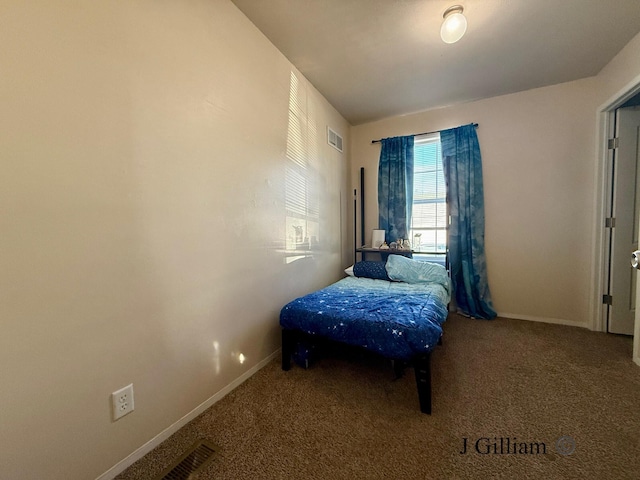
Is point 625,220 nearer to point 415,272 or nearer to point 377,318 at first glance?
point 415,272

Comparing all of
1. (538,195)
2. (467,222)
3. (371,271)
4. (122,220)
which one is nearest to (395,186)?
(467,222)

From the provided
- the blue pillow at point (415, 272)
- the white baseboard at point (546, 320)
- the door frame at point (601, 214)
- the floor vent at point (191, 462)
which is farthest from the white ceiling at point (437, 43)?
the floor vent at point (191, 462)

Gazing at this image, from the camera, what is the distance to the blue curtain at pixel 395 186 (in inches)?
132

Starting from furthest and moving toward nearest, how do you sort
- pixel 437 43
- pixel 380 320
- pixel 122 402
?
1. pixel 437 43
2. pixel 380 320
3. pixel 122 402

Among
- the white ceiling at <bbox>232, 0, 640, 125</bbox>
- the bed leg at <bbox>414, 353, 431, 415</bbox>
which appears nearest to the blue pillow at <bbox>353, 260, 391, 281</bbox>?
the bed leg at <bbox>414, 353, 431, 415</bbox>

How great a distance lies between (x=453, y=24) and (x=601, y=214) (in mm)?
2336

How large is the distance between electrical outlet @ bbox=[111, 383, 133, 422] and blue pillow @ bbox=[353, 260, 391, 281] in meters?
2.24

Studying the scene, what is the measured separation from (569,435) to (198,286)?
209cm

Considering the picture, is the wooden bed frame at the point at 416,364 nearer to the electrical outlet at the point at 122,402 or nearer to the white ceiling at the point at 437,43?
the electrical outlet at the point at 122,402

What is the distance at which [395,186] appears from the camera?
11.1 ft

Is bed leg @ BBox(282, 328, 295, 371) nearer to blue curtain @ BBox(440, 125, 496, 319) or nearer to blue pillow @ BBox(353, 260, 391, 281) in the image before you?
blue pillow @ BBox(353, 260, 391, 281)

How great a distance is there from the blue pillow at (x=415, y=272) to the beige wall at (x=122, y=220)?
152 centimetres

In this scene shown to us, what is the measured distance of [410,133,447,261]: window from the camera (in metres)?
3.27

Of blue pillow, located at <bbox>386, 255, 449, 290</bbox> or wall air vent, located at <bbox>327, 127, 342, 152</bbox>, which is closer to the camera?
blue pillow, located at <bbox>386, 255, 449, 290</bbox>
